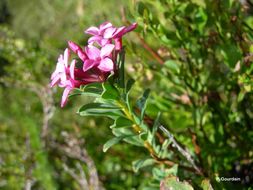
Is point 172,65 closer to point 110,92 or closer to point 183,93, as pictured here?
point 183,93

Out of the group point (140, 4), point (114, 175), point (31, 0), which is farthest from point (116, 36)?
point (31, 0)

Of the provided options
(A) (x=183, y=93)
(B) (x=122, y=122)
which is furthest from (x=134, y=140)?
(A) (x=183, y=93)

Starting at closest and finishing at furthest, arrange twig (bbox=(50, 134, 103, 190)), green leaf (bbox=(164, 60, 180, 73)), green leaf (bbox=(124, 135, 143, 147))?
green leaf (bbox=(124, 135, 143, 147)) → green leaf (bbox=(164, 60, 180, 73)) → twig (bbox=(50, 134, 103, 190))

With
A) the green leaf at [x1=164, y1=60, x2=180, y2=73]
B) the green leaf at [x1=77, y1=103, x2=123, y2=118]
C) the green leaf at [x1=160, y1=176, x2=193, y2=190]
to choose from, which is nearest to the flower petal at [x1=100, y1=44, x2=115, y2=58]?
the green leaf at [x1=77, y1=103, x2=123, y2=118]

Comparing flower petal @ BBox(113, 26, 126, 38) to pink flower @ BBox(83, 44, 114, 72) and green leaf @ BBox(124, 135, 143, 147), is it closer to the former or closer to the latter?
pink flower @ BBox(83, 44, 114, 72)

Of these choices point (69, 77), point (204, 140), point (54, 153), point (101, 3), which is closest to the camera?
point (69, 77)

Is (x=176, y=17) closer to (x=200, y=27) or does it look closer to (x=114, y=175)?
(x=200, y=27)

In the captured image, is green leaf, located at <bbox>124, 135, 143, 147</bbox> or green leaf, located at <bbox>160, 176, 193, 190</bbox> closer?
green leaf, located at <bbox>160, 176, 193, 190</bbox>
